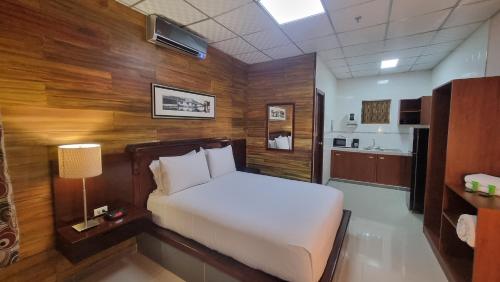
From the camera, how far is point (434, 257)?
90.2 inches

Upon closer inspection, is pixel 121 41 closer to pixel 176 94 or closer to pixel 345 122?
pixel 176 94

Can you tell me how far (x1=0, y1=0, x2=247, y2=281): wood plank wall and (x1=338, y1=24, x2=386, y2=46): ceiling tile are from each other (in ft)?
8.51

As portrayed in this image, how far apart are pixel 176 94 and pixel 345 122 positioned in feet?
14.8

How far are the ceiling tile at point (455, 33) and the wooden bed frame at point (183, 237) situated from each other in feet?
9.05

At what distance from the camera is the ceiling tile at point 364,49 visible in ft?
10.5

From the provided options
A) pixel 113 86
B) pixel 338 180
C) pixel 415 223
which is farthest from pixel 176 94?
pixel 338 180

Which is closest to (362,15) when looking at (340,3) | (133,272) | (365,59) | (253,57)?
(340,3)

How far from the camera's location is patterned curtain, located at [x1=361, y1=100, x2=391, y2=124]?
506 centimetres

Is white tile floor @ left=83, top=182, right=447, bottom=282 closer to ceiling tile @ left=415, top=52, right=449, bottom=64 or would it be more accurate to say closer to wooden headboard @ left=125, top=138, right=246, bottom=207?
wooden headboard @ left=125, top=138, right=246, bottom=207

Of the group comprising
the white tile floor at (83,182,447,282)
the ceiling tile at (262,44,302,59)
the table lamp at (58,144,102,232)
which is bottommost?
the white tile floor at (83,182,447,282)

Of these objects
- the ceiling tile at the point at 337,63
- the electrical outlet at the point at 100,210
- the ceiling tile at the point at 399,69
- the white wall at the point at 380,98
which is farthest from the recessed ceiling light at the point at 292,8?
the ceiling tile at the point at 399,69

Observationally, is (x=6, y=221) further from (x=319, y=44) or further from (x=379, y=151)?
(x=379, y=151)

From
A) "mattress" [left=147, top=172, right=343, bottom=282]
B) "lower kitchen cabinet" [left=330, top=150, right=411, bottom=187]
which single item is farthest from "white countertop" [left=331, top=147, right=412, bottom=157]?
"mattress" [left=147, top=172, right=343, bottom=282]

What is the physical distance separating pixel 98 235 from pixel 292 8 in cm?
291
